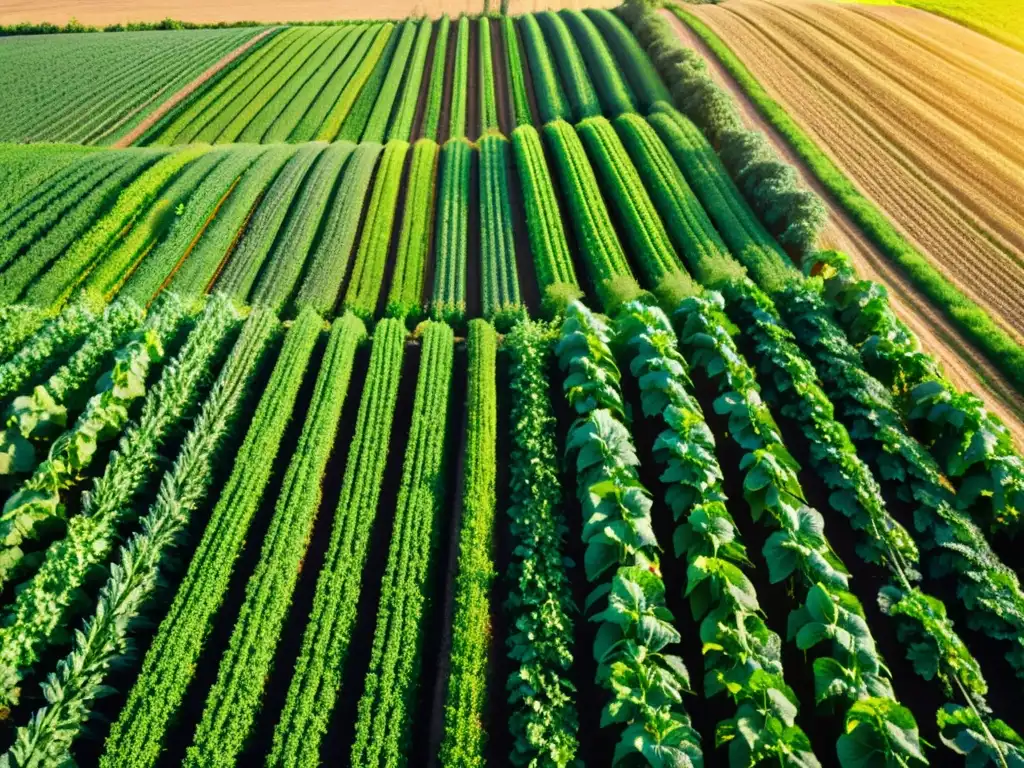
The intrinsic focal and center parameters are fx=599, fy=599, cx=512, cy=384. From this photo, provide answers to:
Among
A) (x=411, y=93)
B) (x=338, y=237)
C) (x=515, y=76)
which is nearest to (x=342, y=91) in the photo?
(x=411, y=93)

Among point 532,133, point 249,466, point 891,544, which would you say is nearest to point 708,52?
point 532,133

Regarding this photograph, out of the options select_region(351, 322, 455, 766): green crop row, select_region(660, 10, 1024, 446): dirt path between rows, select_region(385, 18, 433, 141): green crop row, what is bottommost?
select_region(351, 322, 455, 766): green crop row

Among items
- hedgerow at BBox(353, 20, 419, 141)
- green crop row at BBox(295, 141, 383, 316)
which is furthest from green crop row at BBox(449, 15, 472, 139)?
green crop row at BBox(295, 141, 383, 316)

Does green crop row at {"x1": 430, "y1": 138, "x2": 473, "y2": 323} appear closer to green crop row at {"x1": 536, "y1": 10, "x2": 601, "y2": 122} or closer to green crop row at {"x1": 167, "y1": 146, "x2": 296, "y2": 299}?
green crop row at {"x1": 536, "y1": 10, "x2": 601, "y2": 122}

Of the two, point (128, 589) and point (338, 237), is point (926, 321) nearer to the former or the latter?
point (338, 237)

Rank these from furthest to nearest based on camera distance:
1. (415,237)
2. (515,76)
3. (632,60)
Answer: (515,76) → (632,60) → (415,237)

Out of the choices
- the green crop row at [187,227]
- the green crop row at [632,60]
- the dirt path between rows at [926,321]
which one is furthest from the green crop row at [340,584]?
the green crop row at [632,60]

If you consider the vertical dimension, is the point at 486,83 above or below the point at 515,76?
below
